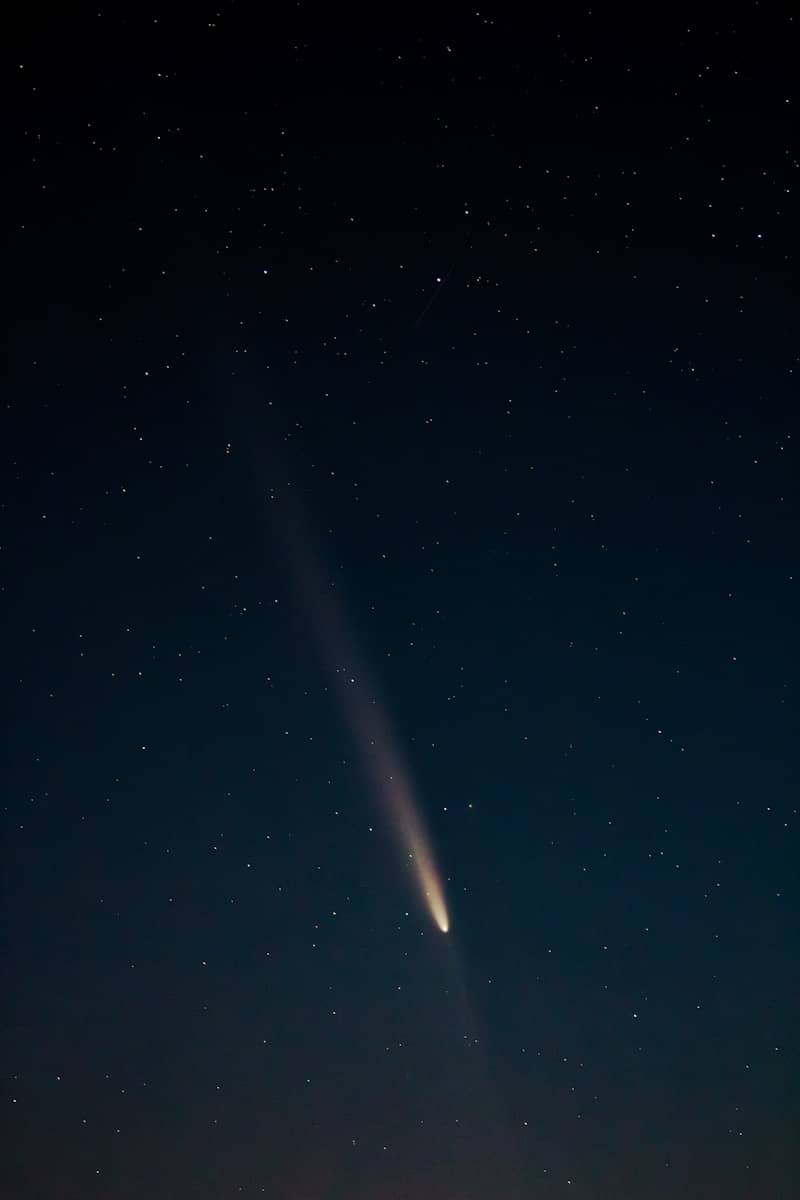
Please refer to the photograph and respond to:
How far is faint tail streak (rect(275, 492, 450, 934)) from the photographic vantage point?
1546mm

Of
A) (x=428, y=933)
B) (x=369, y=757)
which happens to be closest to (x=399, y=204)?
(x=369, y=757)

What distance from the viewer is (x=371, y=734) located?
1.55m

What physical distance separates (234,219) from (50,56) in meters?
0.32


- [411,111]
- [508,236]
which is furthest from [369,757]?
[411,111]

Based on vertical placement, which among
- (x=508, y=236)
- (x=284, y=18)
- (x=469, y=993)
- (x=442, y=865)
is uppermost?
(x=284, y=18)

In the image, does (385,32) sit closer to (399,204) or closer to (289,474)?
(399,204)

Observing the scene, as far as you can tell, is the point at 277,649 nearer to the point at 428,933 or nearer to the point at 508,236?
the point at 428,933

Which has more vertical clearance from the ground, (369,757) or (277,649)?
(277,649)

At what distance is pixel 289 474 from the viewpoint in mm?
1528

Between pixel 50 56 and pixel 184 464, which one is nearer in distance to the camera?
pixel 50 56

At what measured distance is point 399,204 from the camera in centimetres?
148

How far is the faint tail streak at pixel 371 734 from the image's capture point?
155 cm

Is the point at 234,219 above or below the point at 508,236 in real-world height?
above

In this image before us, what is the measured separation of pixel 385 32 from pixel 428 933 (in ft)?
4.27
